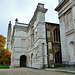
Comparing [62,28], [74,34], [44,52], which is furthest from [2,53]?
[74,34]

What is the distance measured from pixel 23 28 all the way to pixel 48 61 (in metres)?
12.9

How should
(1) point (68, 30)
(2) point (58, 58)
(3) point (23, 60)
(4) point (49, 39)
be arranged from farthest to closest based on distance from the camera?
(3) point (23, 60) < (2) point (58, 58) < (4) point (49, 39) < (1) point (68, 30)

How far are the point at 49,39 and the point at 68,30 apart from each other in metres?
6.16

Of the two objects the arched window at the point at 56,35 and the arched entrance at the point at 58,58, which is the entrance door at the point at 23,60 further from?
the arched window at the point at 56,35

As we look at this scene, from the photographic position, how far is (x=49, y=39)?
17.5 m

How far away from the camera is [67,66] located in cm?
1117

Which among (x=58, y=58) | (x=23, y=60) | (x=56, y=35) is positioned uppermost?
(x=56, y=35)

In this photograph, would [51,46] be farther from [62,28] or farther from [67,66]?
[67,66]

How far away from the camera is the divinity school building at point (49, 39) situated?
37.7 ft

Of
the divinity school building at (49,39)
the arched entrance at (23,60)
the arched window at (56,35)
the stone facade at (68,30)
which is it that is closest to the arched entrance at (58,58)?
the divinity school building at (49,39)

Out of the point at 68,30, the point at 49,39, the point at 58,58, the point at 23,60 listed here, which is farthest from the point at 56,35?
the point at 23,60

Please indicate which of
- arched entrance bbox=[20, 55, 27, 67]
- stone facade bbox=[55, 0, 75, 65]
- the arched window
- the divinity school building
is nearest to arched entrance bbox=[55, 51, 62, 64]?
the divinity school building

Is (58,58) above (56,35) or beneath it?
beneath

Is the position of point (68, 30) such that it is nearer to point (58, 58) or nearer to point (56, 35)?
point (58, 58)
